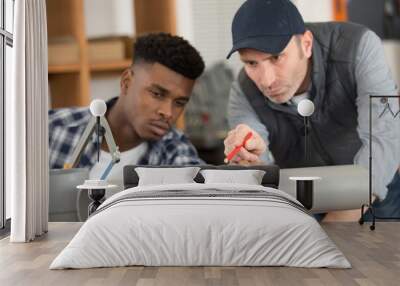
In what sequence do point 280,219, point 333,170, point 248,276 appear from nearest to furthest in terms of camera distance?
point 248,276 < point 280,219 < point 333,170

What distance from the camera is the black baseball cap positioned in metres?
5.99

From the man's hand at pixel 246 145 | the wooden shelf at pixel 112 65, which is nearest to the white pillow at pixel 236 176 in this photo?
the man's hand at pixel 246 145

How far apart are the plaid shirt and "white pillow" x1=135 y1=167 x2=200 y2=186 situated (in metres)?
0.42

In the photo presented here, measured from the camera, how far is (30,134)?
5188mm

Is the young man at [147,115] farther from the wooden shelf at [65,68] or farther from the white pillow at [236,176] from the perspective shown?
the white pillow at [236,176]

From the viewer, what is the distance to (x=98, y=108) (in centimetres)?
603

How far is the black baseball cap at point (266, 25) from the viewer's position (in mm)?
5988

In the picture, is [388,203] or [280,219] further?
[388,203]

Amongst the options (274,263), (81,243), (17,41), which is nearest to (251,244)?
(274,263)

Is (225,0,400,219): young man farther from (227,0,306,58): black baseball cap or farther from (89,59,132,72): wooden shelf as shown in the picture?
(89,59,132,72): wooden shelf

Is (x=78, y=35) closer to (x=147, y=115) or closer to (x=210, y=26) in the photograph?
(x=147, y=115)

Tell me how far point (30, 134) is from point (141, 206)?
150 centimetres

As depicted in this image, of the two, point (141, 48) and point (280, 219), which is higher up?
point (141, 48)

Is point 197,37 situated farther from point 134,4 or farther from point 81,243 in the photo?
point 81,243
